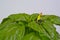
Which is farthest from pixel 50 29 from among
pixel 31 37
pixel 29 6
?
pixel 29 6

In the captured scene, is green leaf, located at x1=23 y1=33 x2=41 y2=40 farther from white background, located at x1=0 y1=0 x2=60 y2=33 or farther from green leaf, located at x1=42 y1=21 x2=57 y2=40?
white background, located at x1=0 y1=0 x2=60 y2=33

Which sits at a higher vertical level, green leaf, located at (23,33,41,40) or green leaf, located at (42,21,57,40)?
green leaf, located at (42,21,57,40)

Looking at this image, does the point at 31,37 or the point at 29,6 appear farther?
the point at 29,6

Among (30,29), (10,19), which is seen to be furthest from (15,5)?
(30,29)

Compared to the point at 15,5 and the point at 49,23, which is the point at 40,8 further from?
the point at 49,23

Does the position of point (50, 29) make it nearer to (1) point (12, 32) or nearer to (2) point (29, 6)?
(1) point (12, 32)

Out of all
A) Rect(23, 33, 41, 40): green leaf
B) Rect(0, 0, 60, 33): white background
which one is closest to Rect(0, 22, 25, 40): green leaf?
Rect(23, 33, 41, 40): green leaf

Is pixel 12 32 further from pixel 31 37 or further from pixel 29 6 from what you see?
pixel 29 6
